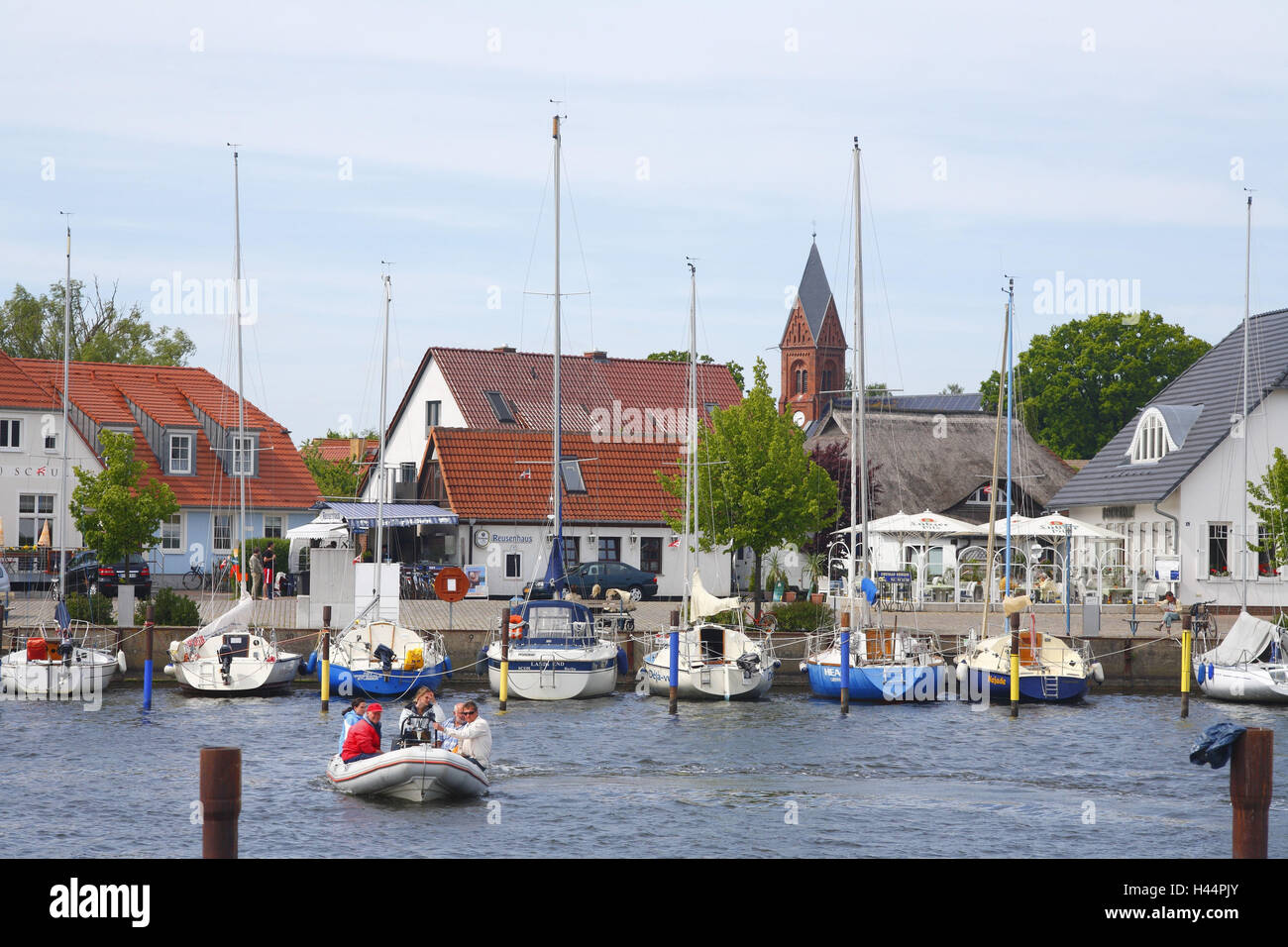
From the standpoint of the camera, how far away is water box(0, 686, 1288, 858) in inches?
865

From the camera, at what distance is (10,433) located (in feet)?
190

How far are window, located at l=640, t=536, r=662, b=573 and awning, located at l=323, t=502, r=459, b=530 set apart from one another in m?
7.41

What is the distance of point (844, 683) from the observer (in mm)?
36062

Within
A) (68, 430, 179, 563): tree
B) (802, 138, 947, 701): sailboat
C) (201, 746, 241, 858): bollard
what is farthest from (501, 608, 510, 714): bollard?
(201, 746, 241, 858): bollard

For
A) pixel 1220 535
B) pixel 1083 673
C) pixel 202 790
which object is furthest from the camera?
pixel 1220 535

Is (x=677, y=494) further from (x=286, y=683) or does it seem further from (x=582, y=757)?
(x=582, y=757)

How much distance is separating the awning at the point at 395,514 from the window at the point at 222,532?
670 cm

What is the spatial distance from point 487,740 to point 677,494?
98.4 ft

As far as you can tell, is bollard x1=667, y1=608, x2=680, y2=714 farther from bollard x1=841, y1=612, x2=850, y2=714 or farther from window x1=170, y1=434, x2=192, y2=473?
window x1=170, y1=434, x2=192, y2=473

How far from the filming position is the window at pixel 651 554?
6034cm

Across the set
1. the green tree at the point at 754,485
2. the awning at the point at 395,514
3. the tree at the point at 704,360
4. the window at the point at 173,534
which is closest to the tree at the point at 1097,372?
the tree at the point at 704,360

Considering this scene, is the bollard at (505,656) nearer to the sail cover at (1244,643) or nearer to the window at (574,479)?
the sail cover at (1244,643)

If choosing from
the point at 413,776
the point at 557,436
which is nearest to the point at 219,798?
the point at 413,776
